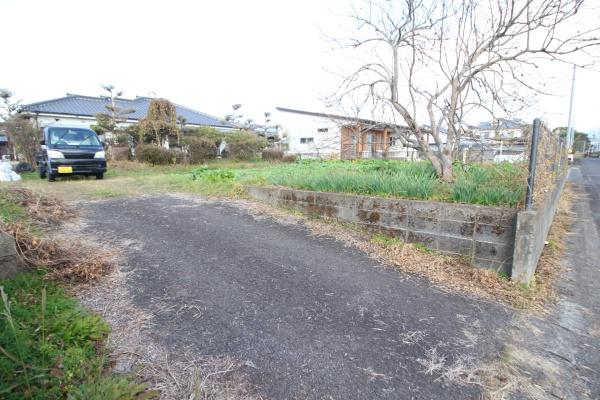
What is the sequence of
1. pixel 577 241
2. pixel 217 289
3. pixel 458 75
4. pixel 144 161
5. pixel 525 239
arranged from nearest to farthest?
pixel 217 289 < pixel 525 239 < pixel 458 75 < pixel 577 241 < pixel 144 161

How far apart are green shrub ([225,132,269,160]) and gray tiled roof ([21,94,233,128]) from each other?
679 centimetres

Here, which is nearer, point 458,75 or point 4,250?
point 4,250

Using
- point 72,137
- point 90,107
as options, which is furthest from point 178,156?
point 90,107

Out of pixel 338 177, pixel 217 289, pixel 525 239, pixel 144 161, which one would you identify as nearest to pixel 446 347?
pixel 525 239

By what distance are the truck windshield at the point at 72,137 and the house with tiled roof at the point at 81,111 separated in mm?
8597

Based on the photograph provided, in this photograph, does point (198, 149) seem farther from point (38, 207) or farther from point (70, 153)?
point (38, 207)

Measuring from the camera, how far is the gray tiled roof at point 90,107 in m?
18.6

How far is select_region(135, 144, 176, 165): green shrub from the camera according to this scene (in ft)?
39.4

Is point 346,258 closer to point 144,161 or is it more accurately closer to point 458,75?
point 458,75

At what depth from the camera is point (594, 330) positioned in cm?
233

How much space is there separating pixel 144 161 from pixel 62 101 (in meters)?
14.2

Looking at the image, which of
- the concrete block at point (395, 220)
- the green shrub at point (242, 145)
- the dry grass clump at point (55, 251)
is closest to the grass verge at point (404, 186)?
the concrete block at point (395, 220)

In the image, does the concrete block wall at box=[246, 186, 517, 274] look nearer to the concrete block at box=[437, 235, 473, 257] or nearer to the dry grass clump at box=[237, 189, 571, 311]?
the concrete block at box=[437, 235, 473, 257]

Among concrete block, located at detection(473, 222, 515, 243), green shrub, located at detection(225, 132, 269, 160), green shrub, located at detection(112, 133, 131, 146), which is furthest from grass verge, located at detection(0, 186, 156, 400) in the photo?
green shrub, located at detection(112, 133, 131, 146)
